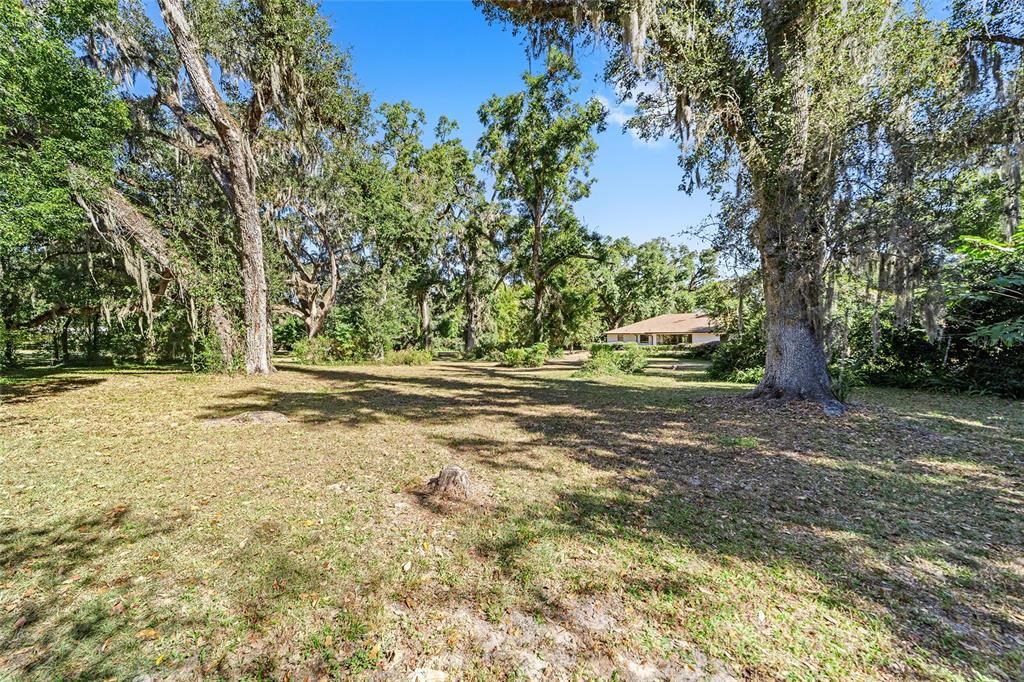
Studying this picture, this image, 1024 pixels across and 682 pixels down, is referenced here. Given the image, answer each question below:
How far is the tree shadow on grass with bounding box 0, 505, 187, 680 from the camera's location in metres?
1.92

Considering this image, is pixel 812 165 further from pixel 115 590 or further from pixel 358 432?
pixel 115 590

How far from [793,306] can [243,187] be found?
1425 cm

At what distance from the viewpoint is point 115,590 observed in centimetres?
242

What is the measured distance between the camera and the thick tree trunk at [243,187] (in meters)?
10.3

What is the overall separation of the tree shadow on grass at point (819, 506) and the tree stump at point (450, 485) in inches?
27.2

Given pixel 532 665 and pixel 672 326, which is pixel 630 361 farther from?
pixel 672 326

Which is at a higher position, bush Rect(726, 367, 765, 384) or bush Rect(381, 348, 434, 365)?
bush Rect(381, 348, 434, 365)

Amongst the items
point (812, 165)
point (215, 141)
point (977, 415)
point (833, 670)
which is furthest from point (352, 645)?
point (215, 141)

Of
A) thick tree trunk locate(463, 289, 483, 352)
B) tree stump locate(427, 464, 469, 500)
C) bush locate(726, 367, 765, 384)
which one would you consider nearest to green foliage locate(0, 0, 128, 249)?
tree stump locate(427, 464, 469, 500)

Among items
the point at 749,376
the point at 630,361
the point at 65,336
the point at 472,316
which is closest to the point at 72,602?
the point at 749,376

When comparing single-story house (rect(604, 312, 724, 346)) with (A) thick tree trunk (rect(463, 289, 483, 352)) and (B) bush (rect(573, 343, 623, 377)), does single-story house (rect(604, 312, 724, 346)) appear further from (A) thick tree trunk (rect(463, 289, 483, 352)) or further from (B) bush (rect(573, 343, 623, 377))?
(B) bush (rect(573, 343, 623, 377))

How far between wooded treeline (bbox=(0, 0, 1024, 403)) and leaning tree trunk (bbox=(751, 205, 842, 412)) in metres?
0.04

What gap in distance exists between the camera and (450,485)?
151 inches

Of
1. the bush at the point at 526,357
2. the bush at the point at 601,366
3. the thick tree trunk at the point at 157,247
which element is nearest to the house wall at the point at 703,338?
the bush at the point at 526,357
